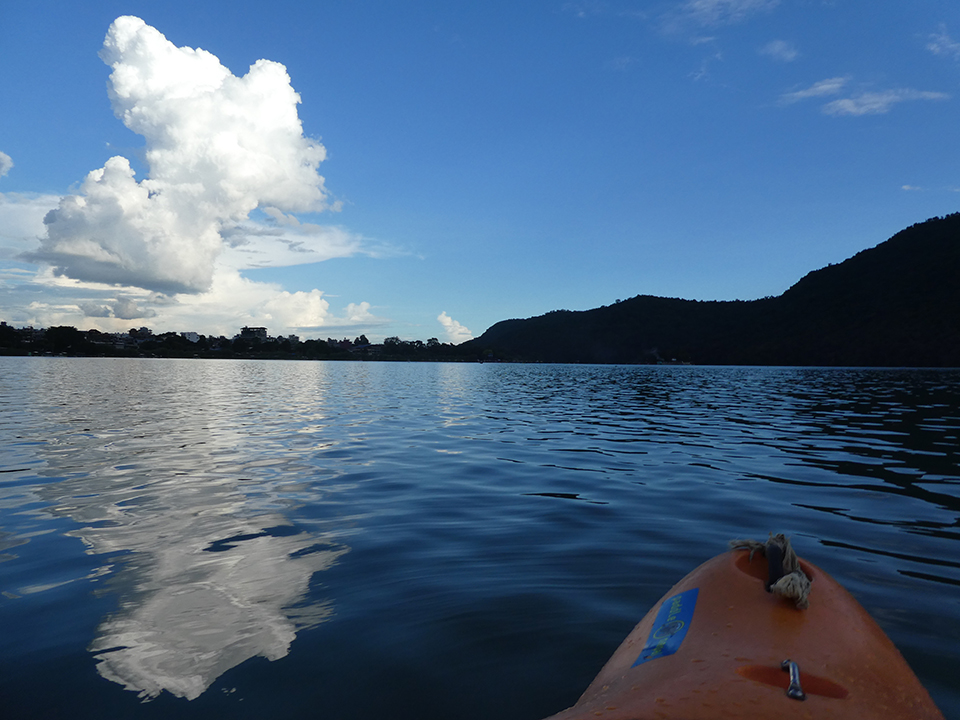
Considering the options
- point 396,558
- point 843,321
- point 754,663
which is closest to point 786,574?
point 754,663

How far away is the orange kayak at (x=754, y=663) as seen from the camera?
2059 mm

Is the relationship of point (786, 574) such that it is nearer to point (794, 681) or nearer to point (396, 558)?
point (794, 681)

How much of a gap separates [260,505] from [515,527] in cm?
381

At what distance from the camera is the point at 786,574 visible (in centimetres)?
263

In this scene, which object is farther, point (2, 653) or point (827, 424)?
point (827, 424)

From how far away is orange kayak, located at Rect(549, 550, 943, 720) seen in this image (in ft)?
6.75

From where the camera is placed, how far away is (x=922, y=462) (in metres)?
10.9

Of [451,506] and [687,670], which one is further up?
[687,670]

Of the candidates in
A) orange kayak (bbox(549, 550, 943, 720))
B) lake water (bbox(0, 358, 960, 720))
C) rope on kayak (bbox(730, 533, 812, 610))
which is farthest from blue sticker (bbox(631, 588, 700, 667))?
lake water (bbox(0, 358, 960, 720))

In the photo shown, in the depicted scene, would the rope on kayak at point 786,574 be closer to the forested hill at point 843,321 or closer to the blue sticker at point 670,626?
the blue sticker at point 670,626

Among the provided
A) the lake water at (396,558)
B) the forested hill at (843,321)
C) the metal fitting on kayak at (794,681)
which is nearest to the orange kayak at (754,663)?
the metal fitting on kayak at (794,681)

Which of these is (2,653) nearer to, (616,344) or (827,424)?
(827,424)

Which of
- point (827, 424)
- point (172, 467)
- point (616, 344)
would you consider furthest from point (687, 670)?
point (616, 344)

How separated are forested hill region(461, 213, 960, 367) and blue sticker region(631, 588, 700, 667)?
145587mm
